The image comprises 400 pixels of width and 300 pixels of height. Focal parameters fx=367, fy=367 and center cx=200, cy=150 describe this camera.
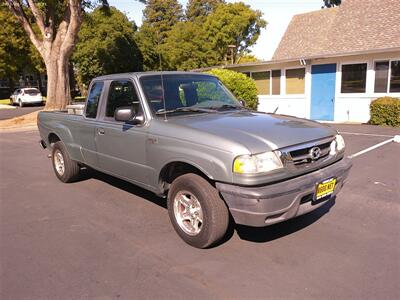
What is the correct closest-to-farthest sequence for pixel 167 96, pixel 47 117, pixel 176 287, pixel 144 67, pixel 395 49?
pixel 176 287, pixel 167 96, pixel 47 117, pixel 395 49, pixel 144 67

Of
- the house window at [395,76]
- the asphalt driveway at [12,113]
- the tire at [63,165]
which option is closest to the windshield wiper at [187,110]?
the tire at [63,165]

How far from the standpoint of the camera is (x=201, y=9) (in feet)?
219

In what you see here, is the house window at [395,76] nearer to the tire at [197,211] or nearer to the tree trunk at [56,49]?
the tire at [197,211]

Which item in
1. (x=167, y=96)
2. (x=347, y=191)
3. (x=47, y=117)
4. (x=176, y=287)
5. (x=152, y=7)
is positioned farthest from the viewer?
(x=152, y=7)

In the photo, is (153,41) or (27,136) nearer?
(27,136)

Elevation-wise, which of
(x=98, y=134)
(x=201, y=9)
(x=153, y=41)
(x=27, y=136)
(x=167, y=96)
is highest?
(x=201, y=9)

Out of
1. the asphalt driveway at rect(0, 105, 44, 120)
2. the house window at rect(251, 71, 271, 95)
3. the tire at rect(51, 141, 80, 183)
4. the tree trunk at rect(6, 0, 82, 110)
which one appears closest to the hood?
the tire at rect(51, 141, 80, 183)

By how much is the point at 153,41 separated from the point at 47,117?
1333 inches

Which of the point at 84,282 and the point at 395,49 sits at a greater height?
the point at 395,49

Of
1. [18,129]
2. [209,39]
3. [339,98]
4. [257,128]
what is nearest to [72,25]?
[18,129]

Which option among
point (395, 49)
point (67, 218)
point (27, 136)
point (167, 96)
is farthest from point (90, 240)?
point (395, 49)

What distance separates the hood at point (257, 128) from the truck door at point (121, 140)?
0.57m

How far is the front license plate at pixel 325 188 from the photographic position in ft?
12.4

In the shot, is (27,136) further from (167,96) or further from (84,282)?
Result: (84,282)
